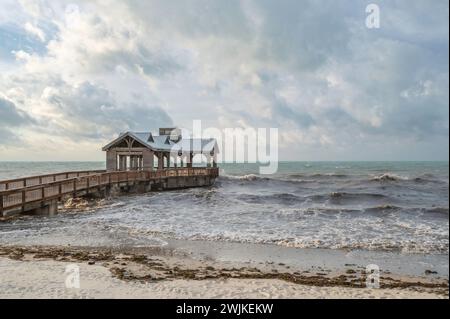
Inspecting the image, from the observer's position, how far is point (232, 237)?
45.4 feet

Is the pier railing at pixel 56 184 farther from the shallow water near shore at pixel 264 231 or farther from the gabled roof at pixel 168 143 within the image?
the gabled roof at pixel 168 143

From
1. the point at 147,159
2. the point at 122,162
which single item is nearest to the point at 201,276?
the point at 147,159

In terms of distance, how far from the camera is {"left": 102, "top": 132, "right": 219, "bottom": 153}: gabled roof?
36219 millimetres

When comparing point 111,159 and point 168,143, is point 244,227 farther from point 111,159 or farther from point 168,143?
point 168,143

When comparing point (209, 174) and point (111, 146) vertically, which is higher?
point (111, 146)

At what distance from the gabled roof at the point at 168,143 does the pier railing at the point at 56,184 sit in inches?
146

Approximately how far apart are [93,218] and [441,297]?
16306 millimetres

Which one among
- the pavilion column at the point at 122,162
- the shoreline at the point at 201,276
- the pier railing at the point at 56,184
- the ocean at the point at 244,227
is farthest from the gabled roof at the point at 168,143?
the shoreline at the point at 201,276

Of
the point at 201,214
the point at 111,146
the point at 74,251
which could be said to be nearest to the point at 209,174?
the point at 111,146

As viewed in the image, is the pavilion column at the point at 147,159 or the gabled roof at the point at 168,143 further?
the pavilion column at the point at 147,159

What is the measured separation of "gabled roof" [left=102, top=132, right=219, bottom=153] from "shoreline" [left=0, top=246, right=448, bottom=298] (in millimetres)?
25634

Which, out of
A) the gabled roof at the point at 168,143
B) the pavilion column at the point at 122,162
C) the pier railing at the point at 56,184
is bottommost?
the pier railing at the point at 56,184

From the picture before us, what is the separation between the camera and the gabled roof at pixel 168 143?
36219 millimetres
